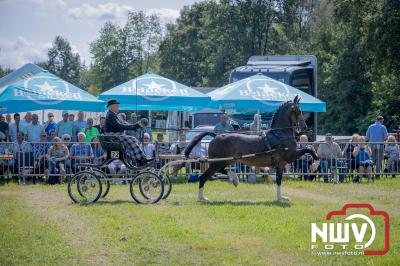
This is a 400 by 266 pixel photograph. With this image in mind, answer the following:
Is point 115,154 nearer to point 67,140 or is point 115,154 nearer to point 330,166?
point 67,140

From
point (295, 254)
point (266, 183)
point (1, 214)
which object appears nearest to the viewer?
point (295, 254)

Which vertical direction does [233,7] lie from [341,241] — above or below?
above

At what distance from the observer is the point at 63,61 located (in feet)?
377

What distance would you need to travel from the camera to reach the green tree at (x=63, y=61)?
113125mm

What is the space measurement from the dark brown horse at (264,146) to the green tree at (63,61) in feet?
323

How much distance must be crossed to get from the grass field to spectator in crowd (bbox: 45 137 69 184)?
6.32ft

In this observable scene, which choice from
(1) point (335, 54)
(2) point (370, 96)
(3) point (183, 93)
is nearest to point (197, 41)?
(1) point (335, 54)

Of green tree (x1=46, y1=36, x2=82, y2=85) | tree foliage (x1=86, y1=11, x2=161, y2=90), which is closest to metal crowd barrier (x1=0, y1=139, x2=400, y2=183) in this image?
tree foliage (x1=86, y1=11, x2=161, y2=90)

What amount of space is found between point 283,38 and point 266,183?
1577 inches

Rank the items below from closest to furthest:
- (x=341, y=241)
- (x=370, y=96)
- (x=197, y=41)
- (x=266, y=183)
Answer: (x=341, y=241), (x=266, y=183), (x=370, y=96), (x=197, y=41)

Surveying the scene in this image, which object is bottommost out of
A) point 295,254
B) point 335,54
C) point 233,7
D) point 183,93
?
point 295,254

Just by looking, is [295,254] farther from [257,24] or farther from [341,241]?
[257,24]

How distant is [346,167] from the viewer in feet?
67.2

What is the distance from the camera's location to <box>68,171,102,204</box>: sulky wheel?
50.0 ft
